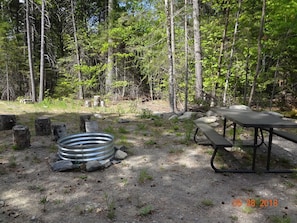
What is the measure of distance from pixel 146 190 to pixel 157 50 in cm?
798

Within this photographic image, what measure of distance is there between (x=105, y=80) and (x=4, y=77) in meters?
6.16

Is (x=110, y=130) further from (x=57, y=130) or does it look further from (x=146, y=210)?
(x=146, y=210)

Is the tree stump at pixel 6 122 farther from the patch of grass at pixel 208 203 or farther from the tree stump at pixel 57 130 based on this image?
the patch of grass at pixel 208 203

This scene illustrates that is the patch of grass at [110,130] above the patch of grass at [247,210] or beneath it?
above

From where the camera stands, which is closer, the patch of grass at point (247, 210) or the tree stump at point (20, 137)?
the patch of grass at point (247, 210)

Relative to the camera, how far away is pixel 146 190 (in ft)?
9.56

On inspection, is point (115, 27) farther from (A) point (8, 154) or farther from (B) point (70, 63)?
(A) point (8, 154)

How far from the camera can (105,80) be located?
14.5 m
